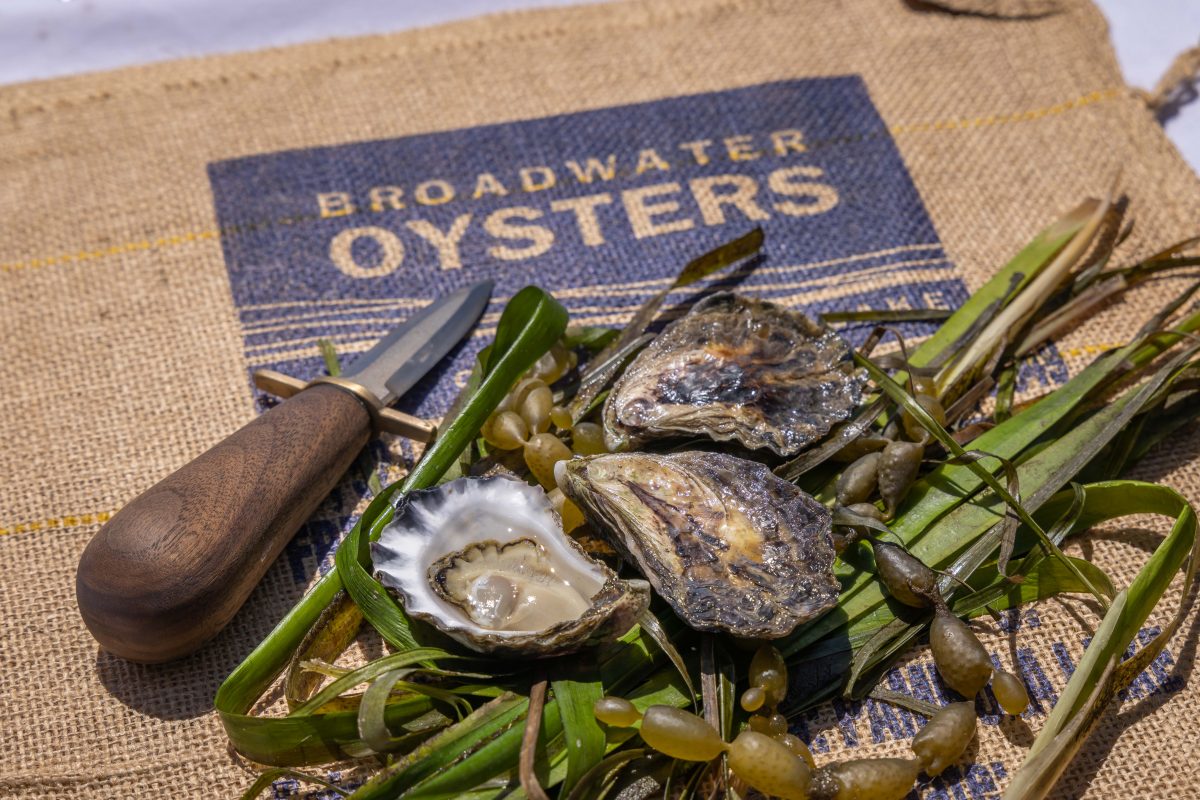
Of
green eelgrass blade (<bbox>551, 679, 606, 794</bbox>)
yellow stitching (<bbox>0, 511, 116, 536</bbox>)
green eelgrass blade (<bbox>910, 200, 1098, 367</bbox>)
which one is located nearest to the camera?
green eelgrass blade (<bbox>551, 679, 606, 794</bbox>)

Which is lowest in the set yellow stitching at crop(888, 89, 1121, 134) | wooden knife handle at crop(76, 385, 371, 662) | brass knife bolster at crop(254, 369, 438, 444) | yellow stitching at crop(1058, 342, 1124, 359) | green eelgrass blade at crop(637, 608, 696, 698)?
wooden knife handle at crop(76, 385, 371, 662)

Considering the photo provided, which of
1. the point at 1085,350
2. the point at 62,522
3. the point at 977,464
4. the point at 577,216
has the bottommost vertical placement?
the point at 62,522

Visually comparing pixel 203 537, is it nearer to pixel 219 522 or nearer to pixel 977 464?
pixel 219 522

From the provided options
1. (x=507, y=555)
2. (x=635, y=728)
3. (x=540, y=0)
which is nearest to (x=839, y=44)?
(x=540, y=0)

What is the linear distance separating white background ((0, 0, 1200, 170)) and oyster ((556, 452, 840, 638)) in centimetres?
113

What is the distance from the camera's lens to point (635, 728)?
0.96m

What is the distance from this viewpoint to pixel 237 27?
6.11ft

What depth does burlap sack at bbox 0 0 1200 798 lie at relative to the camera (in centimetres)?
110

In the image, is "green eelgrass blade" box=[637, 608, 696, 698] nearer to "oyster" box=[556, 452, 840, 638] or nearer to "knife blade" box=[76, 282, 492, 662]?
"oyster" box=[556, 452, 840, 638]

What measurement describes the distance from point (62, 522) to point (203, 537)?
0.32 metres

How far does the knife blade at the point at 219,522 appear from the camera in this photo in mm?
966

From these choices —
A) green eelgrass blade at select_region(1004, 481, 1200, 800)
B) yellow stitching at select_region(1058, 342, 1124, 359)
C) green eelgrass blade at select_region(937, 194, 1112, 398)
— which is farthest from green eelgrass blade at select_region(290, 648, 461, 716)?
yellow stitching at select_region(1058, 342, 1124, 359)

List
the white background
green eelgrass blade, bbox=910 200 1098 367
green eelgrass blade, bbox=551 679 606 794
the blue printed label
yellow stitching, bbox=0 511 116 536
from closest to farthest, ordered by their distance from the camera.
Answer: green eelgrass blade, bbox=551 679 606 794 < yellow stitching, bbox=0 511 116 536 < green eelgrass blade, bbox=910 200 1098 367 < the blue printed label < the white background

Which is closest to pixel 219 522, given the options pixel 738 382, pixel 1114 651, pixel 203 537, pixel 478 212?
pixel 203 537
